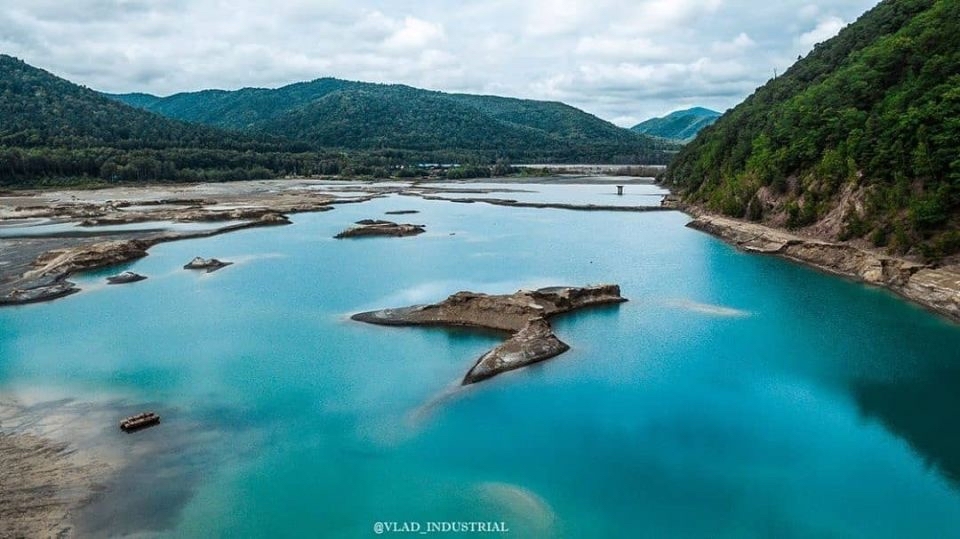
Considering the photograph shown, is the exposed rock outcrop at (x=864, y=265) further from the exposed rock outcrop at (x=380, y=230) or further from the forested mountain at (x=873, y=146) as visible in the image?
the exposed rock outcrop at (x=380, y=230)

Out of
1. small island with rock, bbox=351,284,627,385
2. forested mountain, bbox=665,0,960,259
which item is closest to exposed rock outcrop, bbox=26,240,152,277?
small island with rock, bbox=351,284,627,385

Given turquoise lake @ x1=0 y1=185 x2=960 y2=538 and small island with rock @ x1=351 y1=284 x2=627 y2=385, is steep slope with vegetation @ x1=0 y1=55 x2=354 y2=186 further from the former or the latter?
small island with rock @ x1=351 y1=284 x2=627 y2=385

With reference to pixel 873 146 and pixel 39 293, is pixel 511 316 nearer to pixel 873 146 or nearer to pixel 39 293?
pixel 39 293

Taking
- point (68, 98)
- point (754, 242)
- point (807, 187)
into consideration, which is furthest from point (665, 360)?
point (68, 98)

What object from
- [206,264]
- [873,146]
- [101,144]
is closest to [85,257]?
[206,264]

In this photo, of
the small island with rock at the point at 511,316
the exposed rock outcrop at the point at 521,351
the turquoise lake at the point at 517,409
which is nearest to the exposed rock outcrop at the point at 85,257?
the turquoise lake at the point at 517,409
